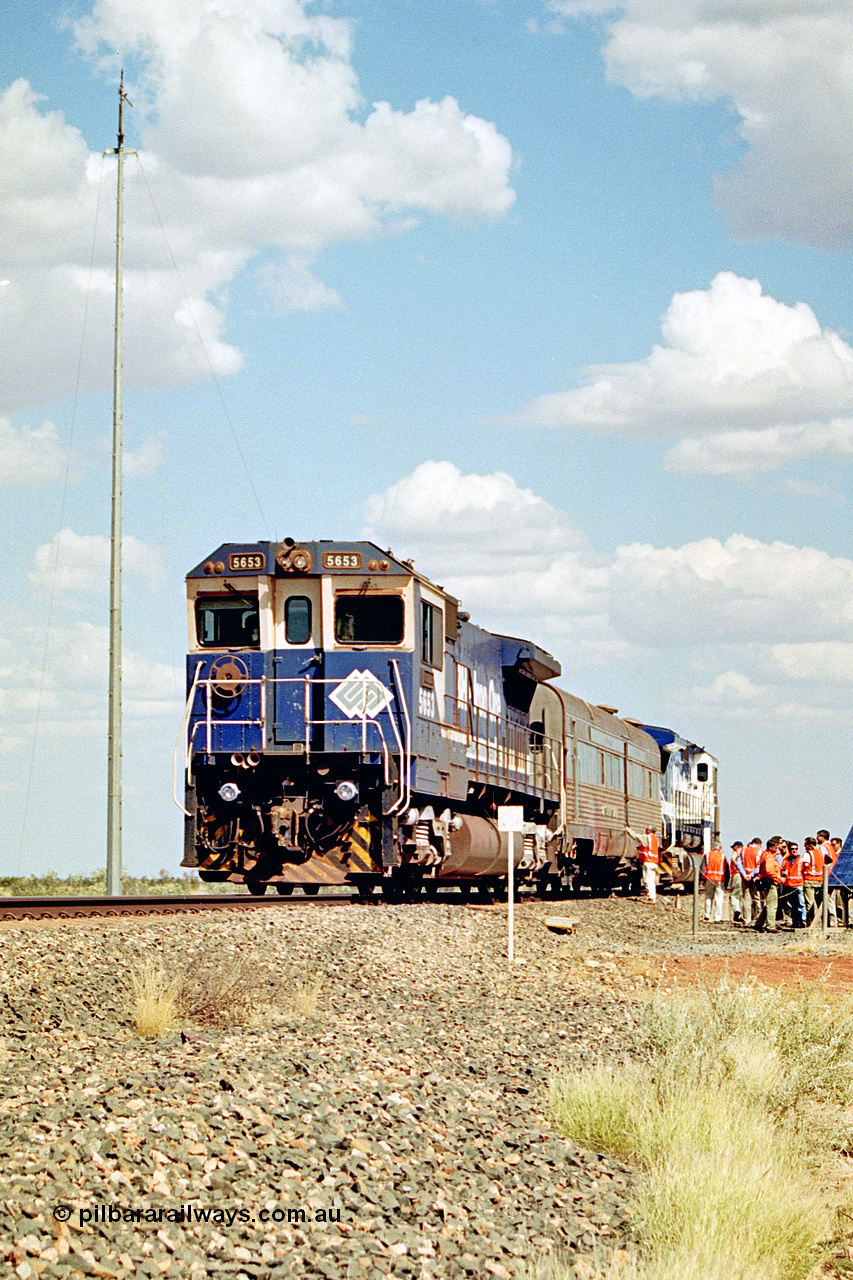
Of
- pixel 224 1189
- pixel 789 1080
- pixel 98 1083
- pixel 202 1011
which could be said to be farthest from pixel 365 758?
pixel 224 1189

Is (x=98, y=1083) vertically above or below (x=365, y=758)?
below

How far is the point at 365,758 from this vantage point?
17.7 m

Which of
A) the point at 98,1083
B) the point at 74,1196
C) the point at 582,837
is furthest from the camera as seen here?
the point at 582,837

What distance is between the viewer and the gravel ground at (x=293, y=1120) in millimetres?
5355

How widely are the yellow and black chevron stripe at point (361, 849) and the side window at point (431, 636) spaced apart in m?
2.29

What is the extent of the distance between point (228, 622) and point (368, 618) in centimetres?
184

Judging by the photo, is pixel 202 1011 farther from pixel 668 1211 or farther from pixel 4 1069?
pixel 668 1211

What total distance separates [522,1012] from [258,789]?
23.9 ft

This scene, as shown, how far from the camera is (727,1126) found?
7590mm

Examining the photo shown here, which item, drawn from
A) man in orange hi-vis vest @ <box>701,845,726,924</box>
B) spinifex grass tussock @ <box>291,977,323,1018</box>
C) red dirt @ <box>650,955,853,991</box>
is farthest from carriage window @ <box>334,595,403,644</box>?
man in orange hi-vis vest @ <box>701,845,726,924</box>

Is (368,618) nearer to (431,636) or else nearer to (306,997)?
(431,636)

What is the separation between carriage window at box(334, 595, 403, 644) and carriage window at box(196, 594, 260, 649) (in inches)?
43.6

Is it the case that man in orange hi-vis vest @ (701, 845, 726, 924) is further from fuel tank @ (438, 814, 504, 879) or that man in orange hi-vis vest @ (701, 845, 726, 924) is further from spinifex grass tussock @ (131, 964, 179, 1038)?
spinifex grass tussock @ (131, 964, 179, 1038)

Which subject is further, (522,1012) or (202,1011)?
(522,1012)
